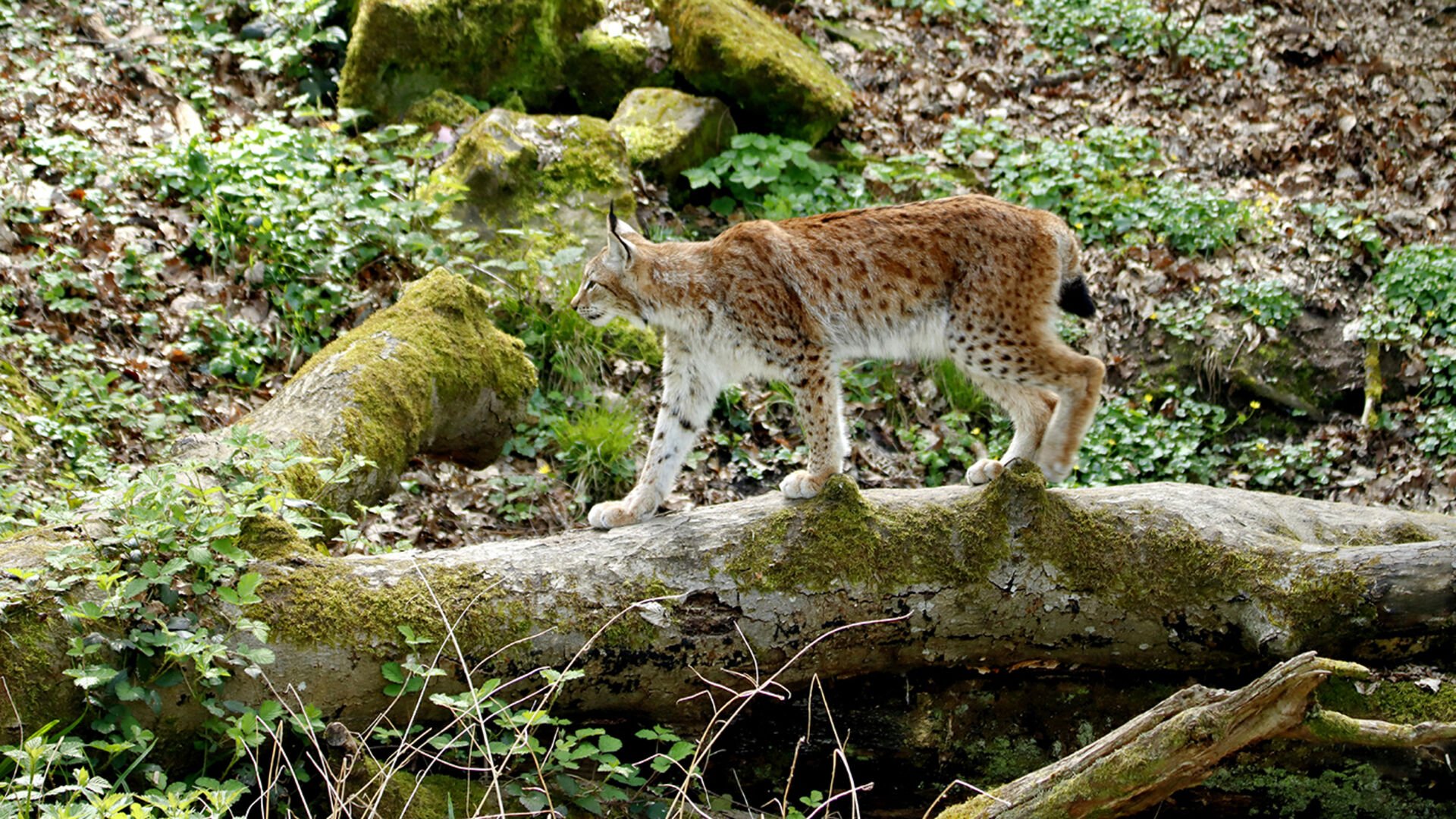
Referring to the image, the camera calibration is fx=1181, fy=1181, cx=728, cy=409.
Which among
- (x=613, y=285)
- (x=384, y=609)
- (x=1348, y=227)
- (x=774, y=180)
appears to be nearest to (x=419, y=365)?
(x=613, y=285)

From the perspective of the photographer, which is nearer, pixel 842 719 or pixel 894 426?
pixel 842 719

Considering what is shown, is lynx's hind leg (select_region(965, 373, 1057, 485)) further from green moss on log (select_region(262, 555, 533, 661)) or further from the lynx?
green moss on log (select_region(262, 555, 533, 661))

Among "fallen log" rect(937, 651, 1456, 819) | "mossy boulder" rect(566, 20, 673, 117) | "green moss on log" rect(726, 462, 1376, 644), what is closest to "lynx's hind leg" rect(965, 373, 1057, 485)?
"green moss on log" rect(726, 462, 1376, 644)

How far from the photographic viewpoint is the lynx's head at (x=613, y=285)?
17.9 feet

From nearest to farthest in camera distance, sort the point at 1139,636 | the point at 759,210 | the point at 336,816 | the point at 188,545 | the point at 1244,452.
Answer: the point at 336,816
the point at 188,545
the point at 1139,636
the point at 1244,452
the point at 759,210

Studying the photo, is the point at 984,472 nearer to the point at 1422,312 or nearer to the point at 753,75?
the point at 1422,312

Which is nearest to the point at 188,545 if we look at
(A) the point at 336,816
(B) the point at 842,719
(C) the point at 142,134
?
(A) the point at 336,816

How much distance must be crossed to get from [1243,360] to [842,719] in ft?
13.2

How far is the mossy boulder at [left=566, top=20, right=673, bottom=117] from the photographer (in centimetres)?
902

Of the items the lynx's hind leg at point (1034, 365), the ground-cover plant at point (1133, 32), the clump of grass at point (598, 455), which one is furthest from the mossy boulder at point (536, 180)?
the ground-cover plant at point (1133, 32)

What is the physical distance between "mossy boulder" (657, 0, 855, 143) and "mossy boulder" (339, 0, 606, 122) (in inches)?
34.0

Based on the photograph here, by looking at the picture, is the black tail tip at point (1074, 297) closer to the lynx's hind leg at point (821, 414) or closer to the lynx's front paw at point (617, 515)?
the lynx's hind leg at point (821, 414)

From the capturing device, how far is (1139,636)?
13.9 ft

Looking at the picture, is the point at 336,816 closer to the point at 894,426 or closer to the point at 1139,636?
the point at 1139,636
